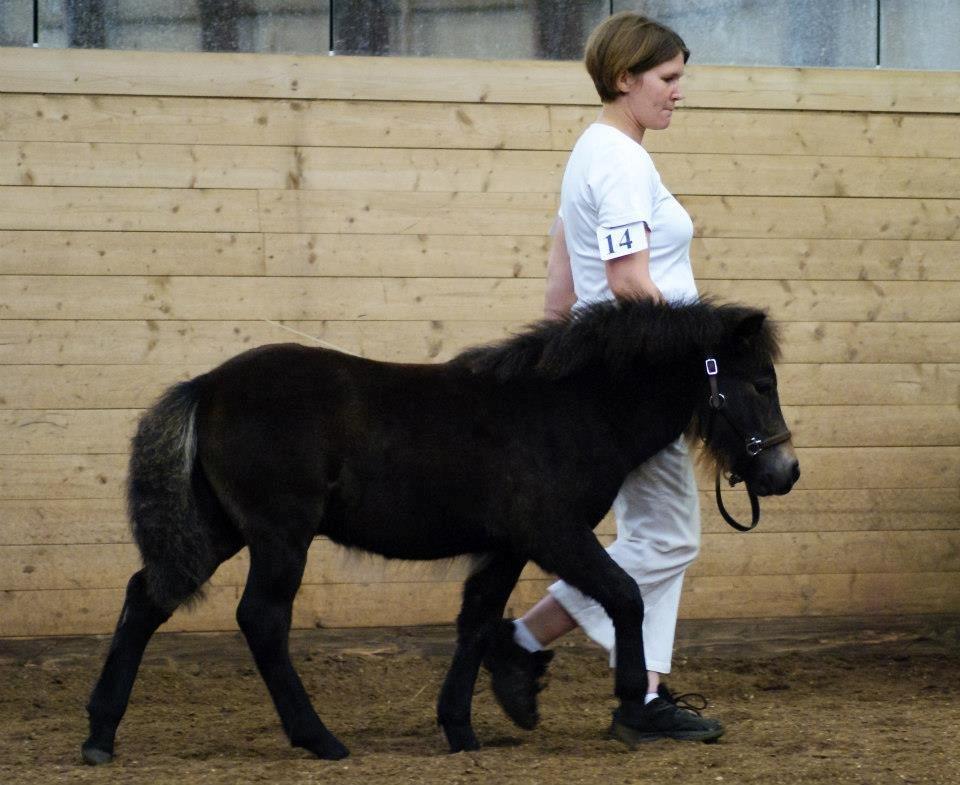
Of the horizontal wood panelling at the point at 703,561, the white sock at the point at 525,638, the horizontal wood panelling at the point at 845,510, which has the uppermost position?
the horizontal wood panelling at the point at 845,510

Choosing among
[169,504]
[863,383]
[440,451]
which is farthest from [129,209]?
[863,383]

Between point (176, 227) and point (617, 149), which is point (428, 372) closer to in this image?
point (617, 149)

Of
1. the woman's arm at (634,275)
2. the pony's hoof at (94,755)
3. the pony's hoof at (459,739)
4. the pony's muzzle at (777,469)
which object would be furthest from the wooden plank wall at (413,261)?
the pony's muzzle at (777,469)

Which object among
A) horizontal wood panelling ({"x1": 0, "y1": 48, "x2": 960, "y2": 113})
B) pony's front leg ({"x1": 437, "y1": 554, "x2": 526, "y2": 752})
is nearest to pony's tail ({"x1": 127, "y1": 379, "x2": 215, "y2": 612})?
pony's front leg ({"x1": 437, "y1": 554, "x2": 526, "y2": 752})

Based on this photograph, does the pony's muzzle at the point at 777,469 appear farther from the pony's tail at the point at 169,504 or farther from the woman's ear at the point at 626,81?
the pony's tail at the point at 169,504

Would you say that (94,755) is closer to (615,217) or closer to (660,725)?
(660,725)

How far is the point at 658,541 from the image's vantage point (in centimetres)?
393

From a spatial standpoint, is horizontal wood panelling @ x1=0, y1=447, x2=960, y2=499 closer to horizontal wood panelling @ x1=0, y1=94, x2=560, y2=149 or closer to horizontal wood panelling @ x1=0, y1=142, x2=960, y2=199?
horizontal wood panelling @ x1=0, y1=142, x2=960, y2=199

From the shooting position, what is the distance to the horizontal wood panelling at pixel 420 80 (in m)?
5.08

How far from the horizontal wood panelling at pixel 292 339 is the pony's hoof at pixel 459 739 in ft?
5.86

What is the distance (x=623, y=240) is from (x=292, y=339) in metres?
1.91

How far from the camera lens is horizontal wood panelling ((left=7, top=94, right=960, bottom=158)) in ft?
16.7

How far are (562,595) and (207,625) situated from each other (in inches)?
69.8

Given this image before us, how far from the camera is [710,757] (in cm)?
358
